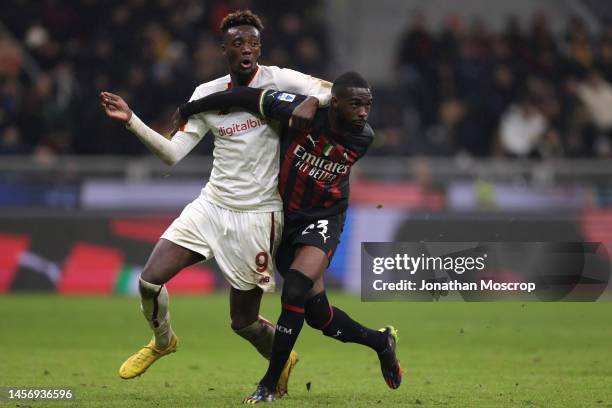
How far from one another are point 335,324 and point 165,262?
122 centimetres

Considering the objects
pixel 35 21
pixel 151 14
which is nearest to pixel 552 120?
pixel 151 14

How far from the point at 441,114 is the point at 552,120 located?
182 cm

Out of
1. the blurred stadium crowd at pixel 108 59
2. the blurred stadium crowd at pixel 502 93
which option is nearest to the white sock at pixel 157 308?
the blurred stadium crowd at pixel 108 59

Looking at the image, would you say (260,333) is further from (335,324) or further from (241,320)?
(335,324)

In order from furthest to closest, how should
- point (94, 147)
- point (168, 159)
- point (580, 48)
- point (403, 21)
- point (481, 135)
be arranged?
point (403, 21)
point (580, 48)
point (481, 135)
point (94, 147)
point (168, 159)

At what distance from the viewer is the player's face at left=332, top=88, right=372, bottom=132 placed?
745 centimetres

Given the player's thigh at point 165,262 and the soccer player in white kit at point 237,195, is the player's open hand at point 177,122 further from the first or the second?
the player's thigh at point 165,262

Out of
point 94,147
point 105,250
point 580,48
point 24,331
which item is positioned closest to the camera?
point 24,331

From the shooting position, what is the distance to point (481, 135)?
61.2 ft

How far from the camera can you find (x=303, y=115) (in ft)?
24.3

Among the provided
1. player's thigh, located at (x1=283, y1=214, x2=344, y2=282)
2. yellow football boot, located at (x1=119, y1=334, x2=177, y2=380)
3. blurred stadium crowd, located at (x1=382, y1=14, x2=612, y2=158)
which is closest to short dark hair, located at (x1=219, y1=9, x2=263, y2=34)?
player's thigh, located at (x1=283, y1=214, x2=344, y2=282)

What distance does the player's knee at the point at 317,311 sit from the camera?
25.3ft

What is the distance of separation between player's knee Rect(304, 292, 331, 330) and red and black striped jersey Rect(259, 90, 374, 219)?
555 mm

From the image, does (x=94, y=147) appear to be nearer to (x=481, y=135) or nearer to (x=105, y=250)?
(x=105, y=250)
